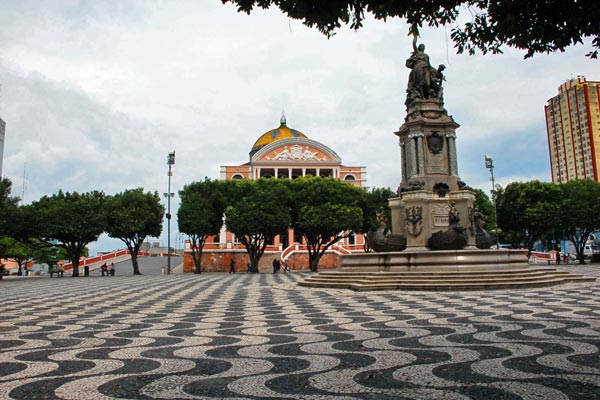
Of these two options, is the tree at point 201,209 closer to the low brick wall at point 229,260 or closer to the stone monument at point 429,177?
the low brick wall at point 229,260

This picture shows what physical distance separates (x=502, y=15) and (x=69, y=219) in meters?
35.8

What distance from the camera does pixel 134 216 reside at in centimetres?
3822

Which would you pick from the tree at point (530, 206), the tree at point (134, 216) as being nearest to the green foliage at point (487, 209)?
the tree at point (530, 206)

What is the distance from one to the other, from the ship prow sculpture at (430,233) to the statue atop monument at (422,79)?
0.13 ft

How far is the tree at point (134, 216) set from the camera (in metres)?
37.7

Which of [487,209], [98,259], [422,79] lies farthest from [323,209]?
[98,259]

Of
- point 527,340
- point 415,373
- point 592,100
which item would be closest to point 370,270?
point 527,340

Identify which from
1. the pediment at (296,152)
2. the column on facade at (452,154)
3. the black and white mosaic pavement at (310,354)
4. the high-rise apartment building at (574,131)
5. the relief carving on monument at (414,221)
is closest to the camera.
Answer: the black and white mosaic pavement at (310,354)

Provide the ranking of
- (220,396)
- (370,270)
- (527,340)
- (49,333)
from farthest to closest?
(370,270) → (49,333) → (527,340) → (220,396)

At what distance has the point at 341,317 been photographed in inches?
330

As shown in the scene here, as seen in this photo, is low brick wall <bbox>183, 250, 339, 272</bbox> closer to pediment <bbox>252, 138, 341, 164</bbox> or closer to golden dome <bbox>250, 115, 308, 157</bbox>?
pediment <bbox>252, 138, 341, 164</bbox>

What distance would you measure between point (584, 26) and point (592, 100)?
7238 centimetres

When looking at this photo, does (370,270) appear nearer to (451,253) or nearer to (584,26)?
(451,253)

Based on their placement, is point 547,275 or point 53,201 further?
point 53,201
